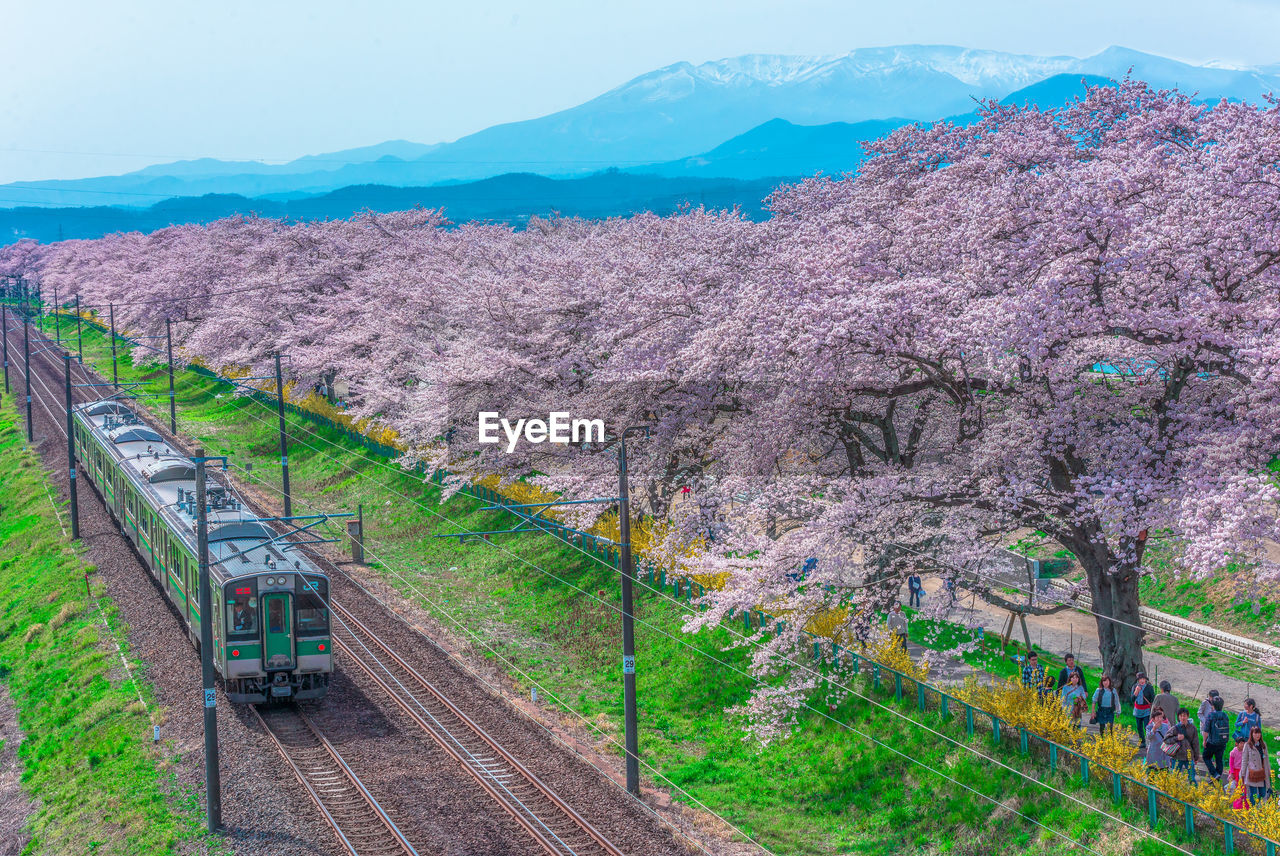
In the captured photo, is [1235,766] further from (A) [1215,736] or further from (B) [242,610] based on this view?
(B) [242,610]

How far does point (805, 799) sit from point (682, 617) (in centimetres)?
776

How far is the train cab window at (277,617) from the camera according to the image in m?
21.2

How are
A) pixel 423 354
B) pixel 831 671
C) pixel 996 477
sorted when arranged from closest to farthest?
pixel 996 477
pixel 831 671
pixel 423 354

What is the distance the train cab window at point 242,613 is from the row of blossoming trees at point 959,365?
8.96 m

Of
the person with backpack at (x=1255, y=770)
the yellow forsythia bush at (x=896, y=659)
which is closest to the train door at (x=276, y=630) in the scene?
the yellow forsythia bush at (x=896, y=659)

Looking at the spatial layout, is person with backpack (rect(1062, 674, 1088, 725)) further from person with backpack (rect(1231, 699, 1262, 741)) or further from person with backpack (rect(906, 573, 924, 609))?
person with backpack (rect(906, 573, 924, 609))

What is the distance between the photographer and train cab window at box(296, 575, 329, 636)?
21.5m

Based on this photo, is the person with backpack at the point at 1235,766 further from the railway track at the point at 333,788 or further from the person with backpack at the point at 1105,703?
the railway track at the point at 333,788

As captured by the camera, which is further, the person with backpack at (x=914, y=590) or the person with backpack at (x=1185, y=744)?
the person with backpack at (x=914, y=590)

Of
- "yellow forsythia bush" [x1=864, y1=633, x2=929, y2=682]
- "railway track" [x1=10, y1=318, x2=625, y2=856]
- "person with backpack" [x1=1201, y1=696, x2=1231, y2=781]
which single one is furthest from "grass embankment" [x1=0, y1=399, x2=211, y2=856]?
"person with backpack" [x1=1201, y1=696, x2=1231, y2=781]

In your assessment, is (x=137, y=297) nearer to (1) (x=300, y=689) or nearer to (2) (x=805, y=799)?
(1) (x=300, y=689)

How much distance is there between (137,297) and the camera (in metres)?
72.1

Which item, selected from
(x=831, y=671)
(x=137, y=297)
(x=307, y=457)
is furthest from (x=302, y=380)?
(x=831, y=671)

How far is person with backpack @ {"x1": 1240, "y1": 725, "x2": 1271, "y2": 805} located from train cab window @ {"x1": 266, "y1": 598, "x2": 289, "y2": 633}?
54.5ft
